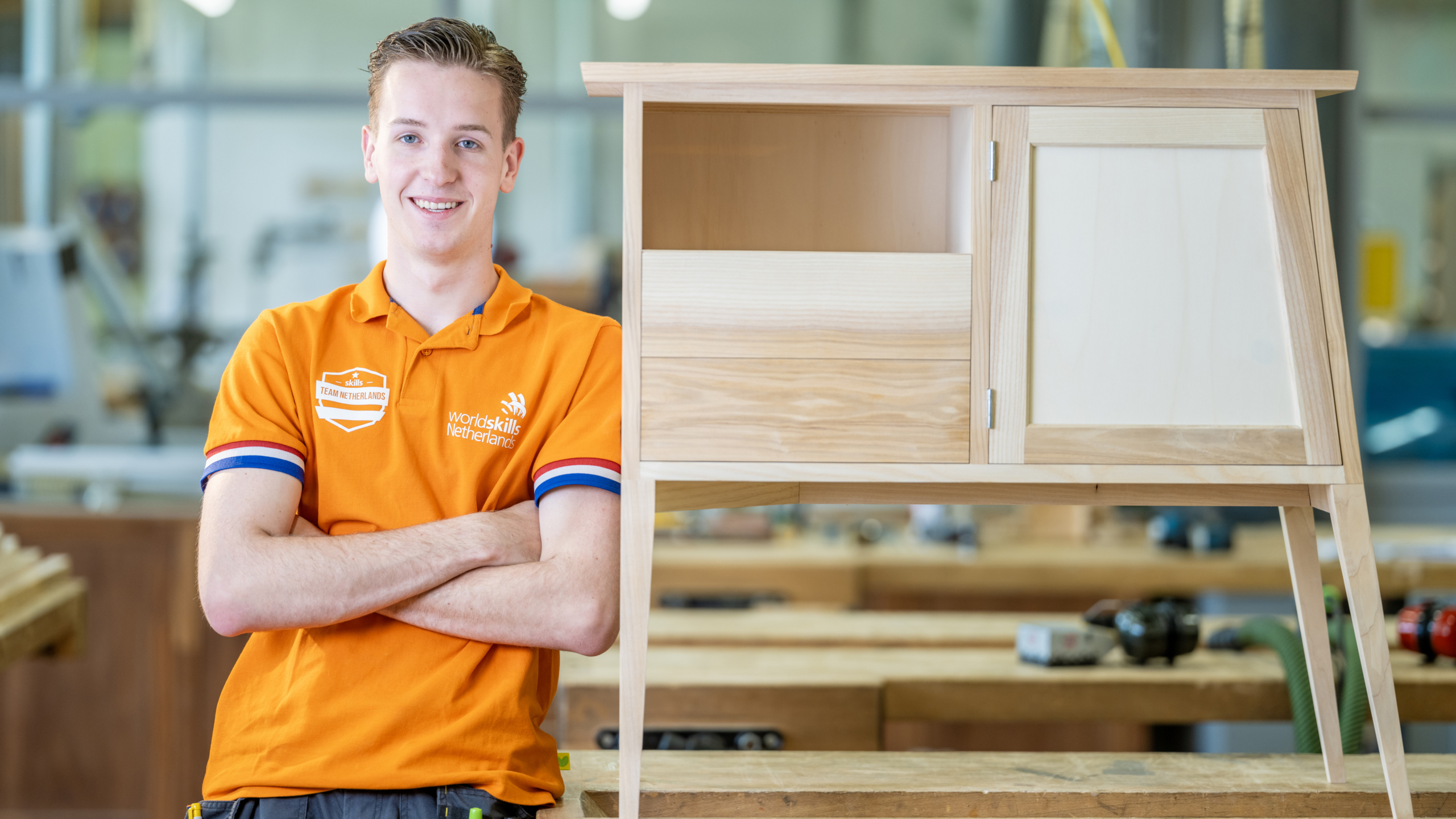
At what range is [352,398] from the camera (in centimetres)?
126

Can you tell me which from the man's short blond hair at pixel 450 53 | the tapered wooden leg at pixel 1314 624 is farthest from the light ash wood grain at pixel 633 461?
the tapered wooden leg at pixel 1314 624

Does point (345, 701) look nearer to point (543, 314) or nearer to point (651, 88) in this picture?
point (543, 314)

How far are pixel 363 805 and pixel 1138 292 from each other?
0.93 m

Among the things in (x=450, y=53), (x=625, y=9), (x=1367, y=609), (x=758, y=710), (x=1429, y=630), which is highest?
(x=625, y=9)

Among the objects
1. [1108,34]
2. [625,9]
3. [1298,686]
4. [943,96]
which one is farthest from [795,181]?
[625,9]

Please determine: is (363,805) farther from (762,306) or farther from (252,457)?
(762,306)

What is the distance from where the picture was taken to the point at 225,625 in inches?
45.9

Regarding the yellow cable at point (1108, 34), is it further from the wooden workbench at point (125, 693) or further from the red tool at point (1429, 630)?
the wooden workbench at point (125, 693)

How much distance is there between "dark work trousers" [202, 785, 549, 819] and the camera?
1174 mm

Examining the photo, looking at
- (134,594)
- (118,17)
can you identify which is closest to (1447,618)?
(134,594)

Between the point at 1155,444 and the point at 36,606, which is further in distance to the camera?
the point at 36,606

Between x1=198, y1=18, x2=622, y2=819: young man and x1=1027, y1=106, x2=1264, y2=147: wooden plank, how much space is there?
0.51 meters

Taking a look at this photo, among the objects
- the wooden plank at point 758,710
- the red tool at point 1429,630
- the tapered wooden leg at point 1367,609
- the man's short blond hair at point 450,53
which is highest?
the man's short blond hair at point 450,53

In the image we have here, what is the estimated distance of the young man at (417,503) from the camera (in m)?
1.18
